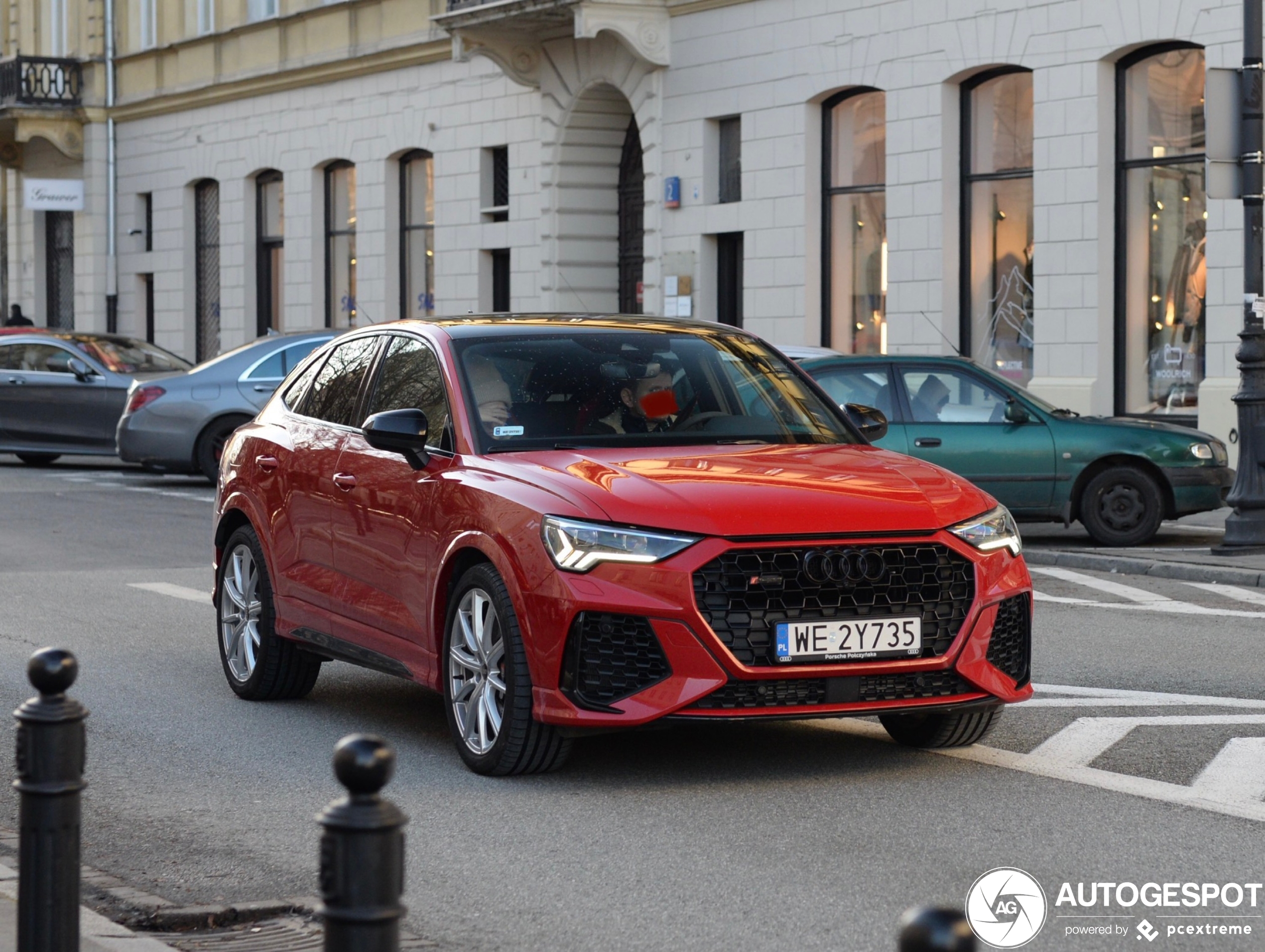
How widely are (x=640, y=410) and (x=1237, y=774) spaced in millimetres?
2411

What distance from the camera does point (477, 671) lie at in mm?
7246

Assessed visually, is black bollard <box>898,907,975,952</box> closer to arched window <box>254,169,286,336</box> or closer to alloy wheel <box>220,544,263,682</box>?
alloy wheel <box>220,544,263,682</box>

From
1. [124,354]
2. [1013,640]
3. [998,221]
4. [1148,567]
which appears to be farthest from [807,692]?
[124,354]

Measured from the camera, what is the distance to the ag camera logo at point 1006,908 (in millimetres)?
5250

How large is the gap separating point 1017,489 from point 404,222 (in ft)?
62.9

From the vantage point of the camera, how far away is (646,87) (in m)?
27.5

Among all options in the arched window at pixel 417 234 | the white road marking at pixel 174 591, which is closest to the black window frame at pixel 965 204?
the arched window at pixel 417 234

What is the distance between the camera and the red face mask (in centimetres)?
794

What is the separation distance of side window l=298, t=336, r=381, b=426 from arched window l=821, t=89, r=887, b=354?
52.9 feet

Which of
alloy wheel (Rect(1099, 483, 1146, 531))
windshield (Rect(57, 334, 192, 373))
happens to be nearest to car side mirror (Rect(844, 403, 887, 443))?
alloy wheel (Rect(1099, 483, 1146, 531))

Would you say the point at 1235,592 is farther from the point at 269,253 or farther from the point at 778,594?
the point at 269,253

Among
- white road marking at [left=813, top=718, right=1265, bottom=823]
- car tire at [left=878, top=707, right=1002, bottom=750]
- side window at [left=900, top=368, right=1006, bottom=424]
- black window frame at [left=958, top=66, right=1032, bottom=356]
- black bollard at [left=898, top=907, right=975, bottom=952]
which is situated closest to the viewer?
black bollard at [left=898, top=907, right=975, bottom=952]

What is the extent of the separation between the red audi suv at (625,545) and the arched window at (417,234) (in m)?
24.0

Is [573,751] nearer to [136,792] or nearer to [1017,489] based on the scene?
[136,792]
